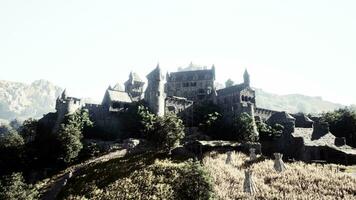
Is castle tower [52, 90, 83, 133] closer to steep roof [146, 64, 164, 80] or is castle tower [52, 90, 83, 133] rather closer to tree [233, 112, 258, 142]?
steep roof [146, 64, 164, 80]

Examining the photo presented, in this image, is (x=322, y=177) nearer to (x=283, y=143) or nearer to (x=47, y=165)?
(x=283, y=143)

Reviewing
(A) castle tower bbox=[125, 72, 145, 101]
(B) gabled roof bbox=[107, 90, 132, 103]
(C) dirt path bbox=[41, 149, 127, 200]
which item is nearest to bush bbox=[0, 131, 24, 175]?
(C) dirt path bbox=[41, 149, 127, 200]

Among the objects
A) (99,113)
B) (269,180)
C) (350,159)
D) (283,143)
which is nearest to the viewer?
(269,180)

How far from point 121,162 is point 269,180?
23.9 metres

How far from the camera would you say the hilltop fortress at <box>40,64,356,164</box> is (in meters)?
59.7

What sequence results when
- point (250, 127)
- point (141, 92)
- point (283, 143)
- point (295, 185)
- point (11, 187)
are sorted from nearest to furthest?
1. point (295, 185)
2. point (11, 187)
3. point (283, 143)
4. point (250, 127)
5. point (141, 92)

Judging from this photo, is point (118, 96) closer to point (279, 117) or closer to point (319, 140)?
point (279, 117)

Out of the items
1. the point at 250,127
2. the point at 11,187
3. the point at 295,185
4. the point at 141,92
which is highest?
the point at 141,92

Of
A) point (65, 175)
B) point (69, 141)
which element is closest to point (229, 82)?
point (69, 141)

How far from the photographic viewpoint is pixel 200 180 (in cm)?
3841

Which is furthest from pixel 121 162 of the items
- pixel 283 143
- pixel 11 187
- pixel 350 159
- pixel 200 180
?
pixel 350 159

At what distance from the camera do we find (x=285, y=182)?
3934 cm

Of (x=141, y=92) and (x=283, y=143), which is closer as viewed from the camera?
(x=283, y=143)

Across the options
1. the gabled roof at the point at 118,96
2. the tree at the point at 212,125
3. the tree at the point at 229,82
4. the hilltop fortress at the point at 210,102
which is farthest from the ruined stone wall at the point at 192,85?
Result: the gabled roof at the point at 118,96
